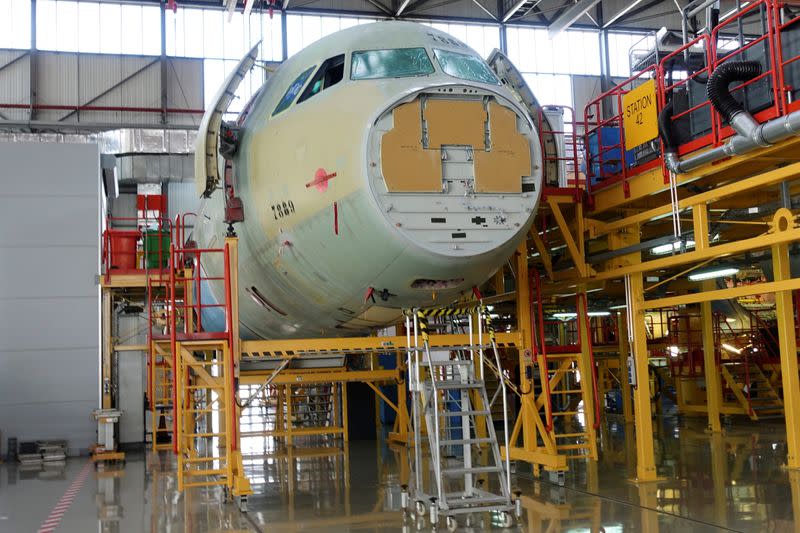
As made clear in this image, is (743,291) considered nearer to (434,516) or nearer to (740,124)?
(740,124)

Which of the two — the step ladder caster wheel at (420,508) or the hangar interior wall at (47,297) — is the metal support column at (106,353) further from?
the step ladder caster wheel at (420,508)

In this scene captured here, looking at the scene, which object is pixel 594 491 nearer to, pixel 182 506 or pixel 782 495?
pixel 782 495

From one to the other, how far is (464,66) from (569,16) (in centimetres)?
3029

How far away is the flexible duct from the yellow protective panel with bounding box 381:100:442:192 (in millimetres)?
4246

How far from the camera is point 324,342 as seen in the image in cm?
1166

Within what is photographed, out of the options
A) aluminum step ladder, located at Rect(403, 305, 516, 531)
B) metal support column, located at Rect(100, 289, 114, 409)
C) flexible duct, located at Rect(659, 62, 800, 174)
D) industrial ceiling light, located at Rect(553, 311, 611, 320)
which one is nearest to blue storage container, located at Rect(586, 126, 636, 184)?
flexible duct, located at Rect(659, 62, 800, 174)

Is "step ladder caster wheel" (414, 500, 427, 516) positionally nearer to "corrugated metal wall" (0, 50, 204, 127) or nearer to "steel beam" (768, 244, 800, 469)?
"steel beam" (768, 244, 800, 469)

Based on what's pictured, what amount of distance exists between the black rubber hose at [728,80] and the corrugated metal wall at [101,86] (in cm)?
3063

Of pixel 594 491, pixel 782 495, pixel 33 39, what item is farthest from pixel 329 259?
pixel 33 39

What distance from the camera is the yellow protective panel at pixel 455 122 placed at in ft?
29.1

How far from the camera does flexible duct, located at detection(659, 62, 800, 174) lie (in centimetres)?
985

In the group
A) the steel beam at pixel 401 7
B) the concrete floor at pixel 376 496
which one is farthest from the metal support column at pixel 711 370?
the steel beam at pixel 401 7

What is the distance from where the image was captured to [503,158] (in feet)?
29.7

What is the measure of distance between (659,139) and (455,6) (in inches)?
1145
